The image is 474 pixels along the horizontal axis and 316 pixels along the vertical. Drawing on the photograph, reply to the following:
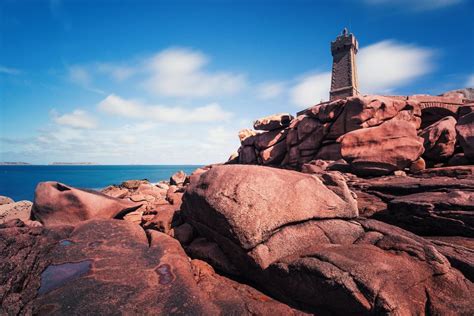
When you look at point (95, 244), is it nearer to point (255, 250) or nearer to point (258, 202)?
point (255, 250)

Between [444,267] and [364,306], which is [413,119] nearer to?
[444,267]

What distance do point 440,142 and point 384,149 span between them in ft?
11.4

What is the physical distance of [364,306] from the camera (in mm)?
4023

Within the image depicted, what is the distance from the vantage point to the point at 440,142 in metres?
11.6

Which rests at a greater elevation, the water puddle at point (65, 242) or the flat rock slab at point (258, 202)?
the flat rock slab at point (258, 202)

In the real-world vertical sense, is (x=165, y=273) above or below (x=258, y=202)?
below

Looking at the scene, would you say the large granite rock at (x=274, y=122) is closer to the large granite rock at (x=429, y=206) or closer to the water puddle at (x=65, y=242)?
the large granite rock at (x=429, y=206)

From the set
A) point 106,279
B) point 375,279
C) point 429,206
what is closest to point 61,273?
point 106,279

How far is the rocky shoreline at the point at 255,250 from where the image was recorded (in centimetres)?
420

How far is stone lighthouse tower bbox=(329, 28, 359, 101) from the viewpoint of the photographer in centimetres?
4472

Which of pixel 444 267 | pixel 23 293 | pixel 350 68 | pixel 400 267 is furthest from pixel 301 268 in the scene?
pixel 350 68

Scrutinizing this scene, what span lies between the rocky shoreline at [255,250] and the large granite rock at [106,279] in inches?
1.0

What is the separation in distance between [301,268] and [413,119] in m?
18.5

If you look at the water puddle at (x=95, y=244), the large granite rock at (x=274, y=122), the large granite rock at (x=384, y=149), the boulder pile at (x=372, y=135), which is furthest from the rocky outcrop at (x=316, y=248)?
the large granite rock at (x=274, y=122)
